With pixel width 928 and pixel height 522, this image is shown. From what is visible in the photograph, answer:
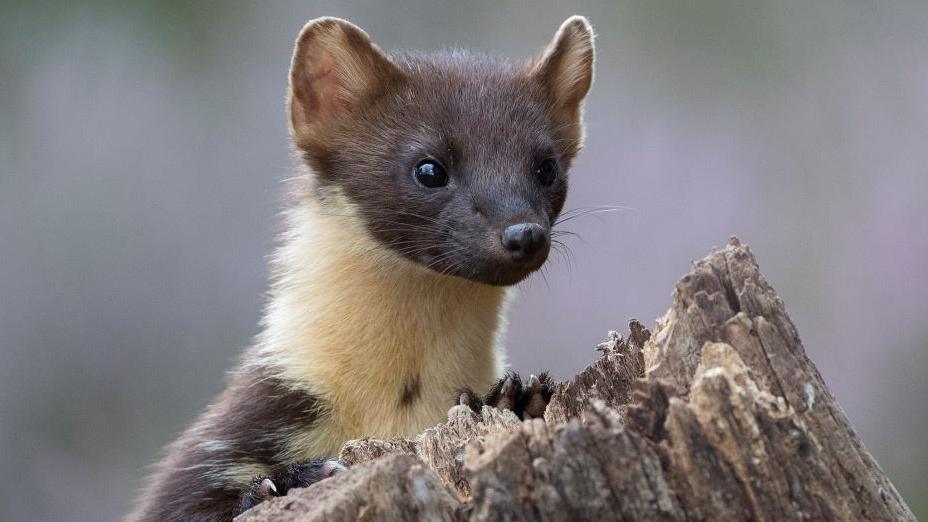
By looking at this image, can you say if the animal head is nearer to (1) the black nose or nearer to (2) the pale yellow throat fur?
(1) the black nose

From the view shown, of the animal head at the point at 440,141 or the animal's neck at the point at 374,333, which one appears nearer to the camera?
the animal head at the point at 440,141

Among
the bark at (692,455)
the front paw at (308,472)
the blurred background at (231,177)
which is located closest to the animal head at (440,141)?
the front paw at (308,472)

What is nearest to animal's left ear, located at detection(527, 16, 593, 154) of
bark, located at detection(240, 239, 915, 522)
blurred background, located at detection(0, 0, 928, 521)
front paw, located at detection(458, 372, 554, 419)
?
front paw, located at detection(458, 372, 554, 419)

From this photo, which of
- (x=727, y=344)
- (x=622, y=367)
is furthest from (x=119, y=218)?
(x=727, y=344)

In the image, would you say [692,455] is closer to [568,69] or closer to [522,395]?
[522,395]

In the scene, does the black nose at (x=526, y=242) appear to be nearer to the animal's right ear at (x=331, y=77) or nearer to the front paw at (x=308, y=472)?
the front paw at (x=308, y=472)

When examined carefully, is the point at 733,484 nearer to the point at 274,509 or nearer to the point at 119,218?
the point at 274,509
